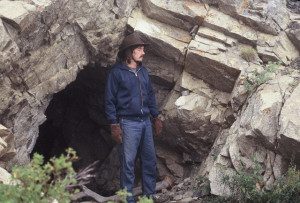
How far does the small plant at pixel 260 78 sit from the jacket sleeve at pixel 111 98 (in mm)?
2209

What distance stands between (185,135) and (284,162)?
2.49 meters

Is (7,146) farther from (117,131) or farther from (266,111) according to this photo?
(266,111)

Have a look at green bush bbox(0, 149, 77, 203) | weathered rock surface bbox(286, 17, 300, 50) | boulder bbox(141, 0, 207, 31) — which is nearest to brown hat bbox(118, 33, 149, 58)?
boulder bbox(141, 0, 207, 31)

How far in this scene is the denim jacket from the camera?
21.5 feet

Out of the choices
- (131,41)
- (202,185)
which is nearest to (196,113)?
(202,185)

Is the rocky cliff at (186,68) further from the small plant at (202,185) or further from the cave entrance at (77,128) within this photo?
the cave entrance at (77,128)

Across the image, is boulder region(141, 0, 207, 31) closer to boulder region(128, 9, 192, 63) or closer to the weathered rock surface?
boulder region(128, 9, 192, 63)

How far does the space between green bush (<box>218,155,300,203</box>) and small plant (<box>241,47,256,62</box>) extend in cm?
212

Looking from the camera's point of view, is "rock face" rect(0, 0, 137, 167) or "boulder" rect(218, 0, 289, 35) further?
"boulder" rect(218, 0, 289, 35)

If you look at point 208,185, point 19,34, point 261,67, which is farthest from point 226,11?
point 19,34

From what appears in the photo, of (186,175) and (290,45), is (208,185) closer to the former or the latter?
(186,175)

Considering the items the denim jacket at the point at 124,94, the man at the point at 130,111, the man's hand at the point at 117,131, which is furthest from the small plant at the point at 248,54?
the man's hand at the point at 117,131

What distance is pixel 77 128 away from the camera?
10.6 m

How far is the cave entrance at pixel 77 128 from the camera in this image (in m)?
10.1
